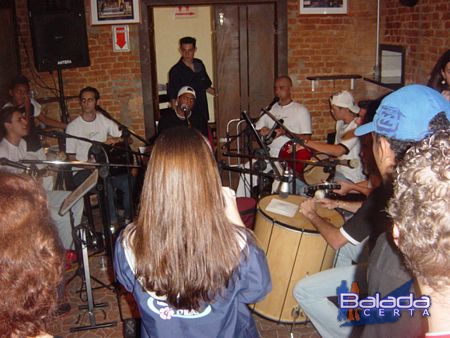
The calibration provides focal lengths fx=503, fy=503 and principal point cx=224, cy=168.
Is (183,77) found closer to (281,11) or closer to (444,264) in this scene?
(281,11)

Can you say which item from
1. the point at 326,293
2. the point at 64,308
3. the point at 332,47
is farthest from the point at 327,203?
the point at 332,47

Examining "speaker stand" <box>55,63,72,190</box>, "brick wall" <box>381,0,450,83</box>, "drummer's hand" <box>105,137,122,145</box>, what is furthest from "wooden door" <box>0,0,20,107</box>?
"brick wall" <box>381,0,450,83</box>

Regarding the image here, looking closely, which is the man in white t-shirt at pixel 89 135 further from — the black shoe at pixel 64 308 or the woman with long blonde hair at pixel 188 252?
the woman with long blonde hair at pixel 188 252

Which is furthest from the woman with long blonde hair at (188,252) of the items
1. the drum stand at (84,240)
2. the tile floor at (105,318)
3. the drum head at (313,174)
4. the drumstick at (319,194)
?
the drum head at (313,174)

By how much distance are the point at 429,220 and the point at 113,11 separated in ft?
17.8

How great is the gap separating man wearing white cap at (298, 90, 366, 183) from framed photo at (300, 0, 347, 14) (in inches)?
75.8

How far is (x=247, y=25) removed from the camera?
6.29 meters

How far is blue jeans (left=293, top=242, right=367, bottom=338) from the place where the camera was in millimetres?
2686

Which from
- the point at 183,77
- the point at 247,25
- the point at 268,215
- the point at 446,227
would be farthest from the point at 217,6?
the point at 446,227

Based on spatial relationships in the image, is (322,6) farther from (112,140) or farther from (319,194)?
(319,194)

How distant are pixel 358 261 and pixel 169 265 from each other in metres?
1.65

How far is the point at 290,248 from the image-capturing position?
2896mm

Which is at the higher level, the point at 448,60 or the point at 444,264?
the point at 448,60

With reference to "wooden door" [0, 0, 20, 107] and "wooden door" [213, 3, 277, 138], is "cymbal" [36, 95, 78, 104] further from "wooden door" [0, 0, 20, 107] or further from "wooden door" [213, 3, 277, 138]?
"wooden door" [213, 3, 277, 138]
